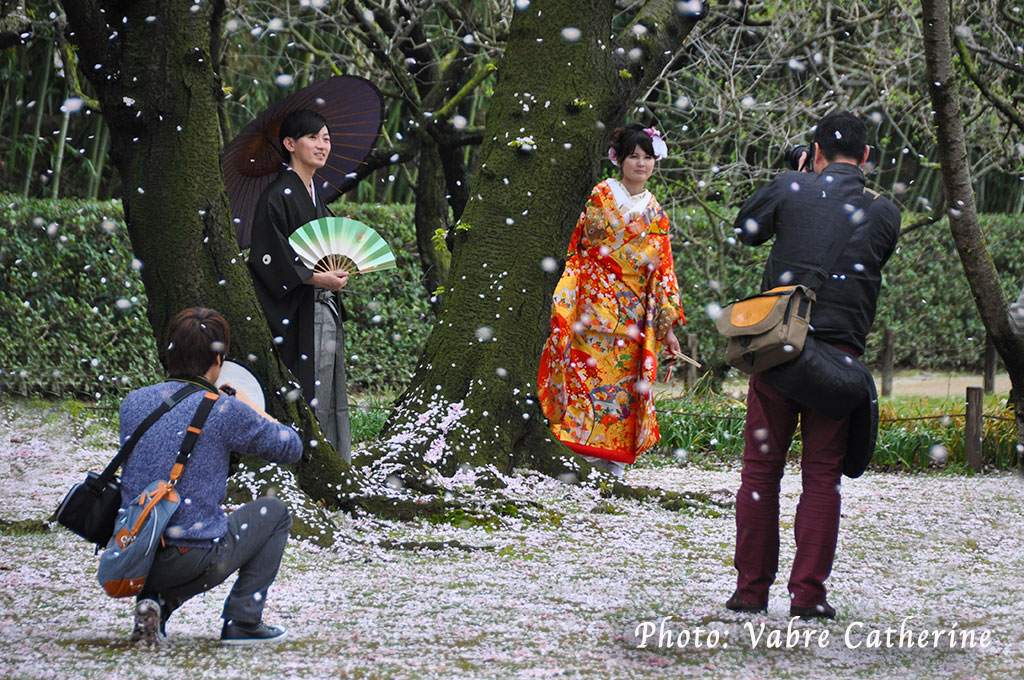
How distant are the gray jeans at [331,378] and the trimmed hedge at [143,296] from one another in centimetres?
234

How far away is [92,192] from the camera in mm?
11000

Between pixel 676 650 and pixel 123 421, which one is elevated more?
pixel 123 421

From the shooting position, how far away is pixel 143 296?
9.45 m

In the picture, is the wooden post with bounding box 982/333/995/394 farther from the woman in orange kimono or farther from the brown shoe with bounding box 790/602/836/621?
the brown shoe with bounding box 790/602/836/621

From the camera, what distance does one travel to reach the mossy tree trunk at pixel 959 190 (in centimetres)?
573

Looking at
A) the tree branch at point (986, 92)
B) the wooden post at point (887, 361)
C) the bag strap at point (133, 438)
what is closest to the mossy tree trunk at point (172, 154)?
the bag strap at point (133, 438)

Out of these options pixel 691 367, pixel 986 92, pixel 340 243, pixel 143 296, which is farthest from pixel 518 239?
pixel 143 296

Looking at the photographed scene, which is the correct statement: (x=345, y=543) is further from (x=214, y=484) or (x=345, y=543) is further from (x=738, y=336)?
(x=738, y=336)

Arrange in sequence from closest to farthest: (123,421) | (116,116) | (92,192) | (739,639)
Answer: (123,421) < (739,639) < (116,116) < (92,192)

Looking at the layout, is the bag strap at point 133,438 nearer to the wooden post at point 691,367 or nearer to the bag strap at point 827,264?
the bag strap at point 827,264

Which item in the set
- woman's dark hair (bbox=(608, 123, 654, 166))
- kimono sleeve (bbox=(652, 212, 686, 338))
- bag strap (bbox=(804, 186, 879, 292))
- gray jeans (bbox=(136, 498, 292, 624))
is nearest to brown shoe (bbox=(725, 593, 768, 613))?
bag strap (bbox=(804, 186, 879, 292))

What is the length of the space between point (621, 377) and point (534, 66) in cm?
154

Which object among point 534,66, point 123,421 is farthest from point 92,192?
point 123,421

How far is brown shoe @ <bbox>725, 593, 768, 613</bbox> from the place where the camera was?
11.5 feet
